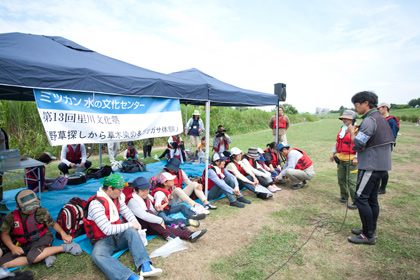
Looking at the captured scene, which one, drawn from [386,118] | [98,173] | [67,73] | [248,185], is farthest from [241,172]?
[67,73]

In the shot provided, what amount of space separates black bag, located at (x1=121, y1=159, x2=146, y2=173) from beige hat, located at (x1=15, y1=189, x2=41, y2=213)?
376cm

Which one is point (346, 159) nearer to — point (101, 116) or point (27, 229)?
point (101, 116)

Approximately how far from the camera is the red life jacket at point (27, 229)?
8.39 feet

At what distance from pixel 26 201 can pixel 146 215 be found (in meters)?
1.29

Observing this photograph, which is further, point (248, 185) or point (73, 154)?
point (73, 154)

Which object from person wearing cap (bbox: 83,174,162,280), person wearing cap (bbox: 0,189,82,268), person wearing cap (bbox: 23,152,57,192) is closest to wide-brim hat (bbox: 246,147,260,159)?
person wearing cap (bbox: 83,174,162,280)

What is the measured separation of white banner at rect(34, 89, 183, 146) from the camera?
2.72 metres

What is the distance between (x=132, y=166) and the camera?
640cm

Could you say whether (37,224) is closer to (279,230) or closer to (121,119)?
(121,119)

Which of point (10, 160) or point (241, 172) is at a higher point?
point (10, 160)

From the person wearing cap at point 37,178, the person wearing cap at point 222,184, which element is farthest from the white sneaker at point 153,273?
the person wearing cap at point 37,178

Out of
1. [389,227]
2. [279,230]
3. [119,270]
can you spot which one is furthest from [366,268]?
[119,270]

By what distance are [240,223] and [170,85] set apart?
96.2 inches

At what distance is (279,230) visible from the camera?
353cm
